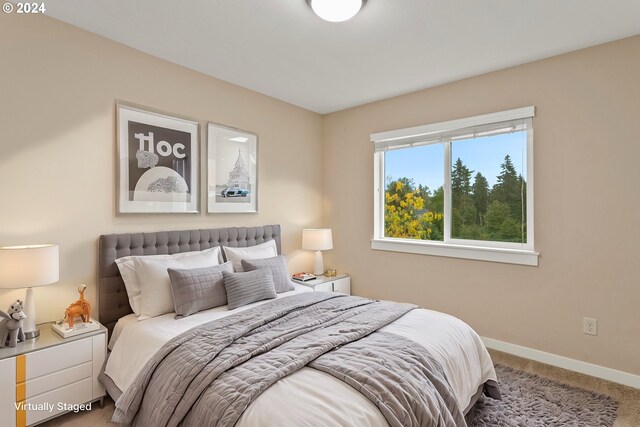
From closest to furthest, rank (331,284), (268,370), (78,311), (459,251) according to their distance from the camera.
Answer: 1. (268,370)
2. (78,311)
3. (459,251)
4. (331,284)

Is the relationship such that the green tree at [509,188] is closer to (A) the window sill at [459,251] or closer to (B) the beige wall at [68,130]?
(A) the window sill at [459,251]

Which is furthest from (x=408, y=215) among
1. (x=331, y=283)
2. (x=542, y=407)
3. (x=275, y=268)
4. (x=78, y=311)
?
(x=78, y=311)

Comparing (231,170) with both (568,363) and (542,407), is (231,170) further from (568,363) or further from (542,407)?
(568,363)

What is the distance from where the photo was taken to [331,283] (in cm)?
386

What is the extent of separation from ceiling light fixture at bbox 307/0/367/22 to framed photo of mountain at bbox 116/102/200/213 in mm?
1571

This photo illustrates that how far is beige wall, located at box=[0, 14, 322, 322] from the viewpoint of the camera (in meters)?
2.15

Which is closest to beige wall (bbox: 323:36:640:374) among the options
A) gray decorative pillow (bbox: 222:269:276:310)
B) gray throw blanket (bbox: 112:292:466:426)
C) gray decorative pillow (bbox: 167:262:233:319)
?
gray throw blanket (bbox: 112:292:466:426)

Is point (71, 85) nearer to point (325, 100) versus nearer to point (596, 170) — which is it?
point (325, 100)

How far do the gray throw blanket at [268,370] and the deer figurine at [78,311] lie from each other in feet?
2.36

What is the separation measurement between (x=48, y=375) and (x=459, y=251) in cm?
330

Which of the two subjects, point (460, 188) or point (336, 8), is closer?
point (336, 8)

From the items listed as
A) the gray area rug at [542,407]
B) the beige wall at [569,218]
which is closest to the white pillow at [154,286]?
the gray area rug at [542,407]

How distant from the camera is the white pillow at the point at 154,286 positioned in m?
2.38

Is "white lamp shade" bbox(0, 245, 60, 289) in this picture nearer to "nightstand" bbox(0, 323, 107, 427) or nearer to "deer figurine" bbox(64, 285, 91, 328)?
"deer figurine" bbox(64, 285, 91, 328)
